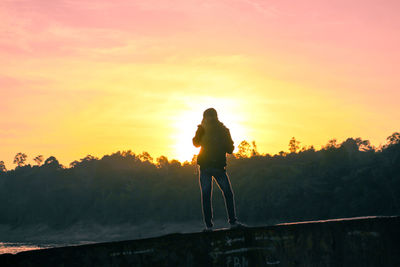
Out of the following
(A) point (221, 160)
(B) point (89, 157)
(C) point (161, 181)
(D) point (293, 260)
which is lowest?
(D) point (293, 260)

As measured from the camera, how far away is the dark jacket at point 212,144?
9.35 m

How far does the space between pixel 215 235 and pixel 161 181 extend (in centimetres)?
12992

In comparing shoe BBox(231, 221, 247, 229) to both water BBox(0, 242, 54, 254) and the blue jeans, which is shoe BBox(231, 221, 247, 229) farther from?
water BBox(0, 242, 54, 254)

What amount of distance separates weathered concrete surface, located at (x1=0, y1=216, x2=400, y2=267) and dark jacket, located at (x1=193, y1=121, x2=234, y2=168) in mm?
1912

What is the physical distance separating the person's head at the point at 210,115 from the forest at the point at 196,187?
77422 mm

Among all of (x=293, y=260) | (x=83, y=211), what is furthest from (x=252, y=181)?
(x=293, y=260)

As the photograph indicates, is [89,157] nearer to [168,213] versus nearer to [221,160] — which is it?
[168,213]

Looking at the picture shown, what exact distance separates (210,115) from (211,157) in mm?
728

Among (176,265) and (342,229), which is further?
(342,229)

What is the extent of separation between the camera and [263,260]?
762cm

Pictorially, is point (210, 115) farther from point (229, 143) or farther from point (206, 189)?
point (206, 189)

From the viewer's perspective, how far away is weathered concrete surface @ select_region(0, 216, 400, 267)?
261 inches

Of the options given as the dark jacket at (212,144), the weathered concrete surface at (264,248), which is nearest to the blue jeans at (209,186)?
the dark jacket at (212,144)

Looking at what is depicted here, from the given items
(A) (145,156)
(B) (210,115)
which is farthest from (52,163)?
(B) (210,115)
